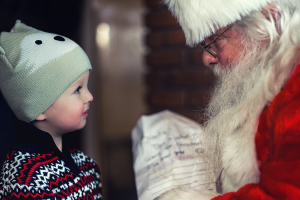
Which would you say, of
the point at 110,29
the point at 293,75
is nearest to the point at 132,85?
the point at 110,29

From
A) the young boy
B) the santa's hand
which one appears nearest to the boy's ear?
the young boy

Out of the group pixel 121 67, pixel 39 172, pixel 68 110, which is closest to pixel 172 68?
pixel 121 67

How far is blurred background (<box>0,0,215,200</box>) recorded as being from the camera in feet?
4.42

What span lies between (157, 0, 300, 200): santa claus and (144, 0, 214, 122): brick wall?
2.36 feet

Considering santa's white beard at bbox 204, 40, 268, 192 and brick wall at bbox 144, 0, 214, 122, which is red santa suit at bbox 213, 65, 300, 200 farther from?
brick wall at bbox 144, 0, 214, 122

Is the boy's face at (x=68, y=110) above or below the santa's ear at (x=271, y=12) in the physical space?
below

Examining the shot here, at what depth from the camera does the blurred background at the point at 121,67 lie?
1.35m

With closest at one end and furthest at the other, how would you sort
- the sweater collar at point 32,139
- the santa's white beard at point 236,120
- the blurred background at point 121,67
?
1. the santa's white beard at point 236,120
2. the sweater collar at point 32,139
3. the blurred background at point 121,67

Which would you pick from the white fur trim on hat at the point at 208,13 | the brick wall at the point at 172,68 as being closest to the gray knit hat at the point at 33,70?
the white fur trim on hat at the point at 208,13

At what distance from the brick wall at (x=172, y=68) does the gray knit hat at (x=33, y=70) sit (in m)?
0.85

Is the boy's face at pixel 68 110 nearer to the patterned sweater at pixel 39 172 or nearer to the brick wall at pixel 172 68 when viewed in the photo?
the patterned sweater at pixel 39 172

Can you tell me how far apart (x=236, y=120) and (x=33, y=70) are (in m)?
0.56

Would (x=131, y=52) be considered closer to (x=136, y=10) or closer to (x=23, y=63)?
(x=136, y=10)

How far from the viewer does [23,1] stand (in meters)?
1.03
